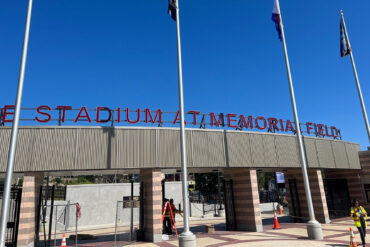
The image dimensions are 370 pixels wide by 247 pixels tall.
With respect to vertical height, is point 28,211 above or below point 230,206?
above

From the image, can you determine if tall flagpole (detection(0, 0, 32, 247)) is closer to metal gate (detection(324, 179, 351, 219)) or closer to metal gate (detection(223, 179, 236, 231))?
metal gate (detection(223, 179, 236, 231))

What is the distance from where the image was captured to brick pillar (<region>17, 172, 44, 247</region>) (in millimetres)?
14213

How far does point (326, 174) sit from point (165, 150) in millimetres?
21209

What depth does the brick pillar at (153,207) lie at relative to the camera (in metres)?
16.3

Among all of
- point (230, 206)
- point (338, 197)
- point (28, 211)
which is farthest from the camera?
point (338, 197)

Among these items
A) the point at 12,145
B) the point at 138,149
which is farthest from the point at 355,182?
the point at 12,145

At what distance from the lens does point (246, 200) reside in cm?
1972

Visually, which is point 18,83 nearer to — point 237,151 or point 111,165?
point 111,165

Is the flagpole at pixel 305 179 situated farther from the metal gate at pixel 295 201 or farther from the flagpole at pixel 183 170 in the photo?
the metal gate at pixel 295 201

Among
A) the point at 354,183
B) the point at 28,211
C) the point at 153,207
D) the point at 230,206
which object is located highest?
the point at 354,183

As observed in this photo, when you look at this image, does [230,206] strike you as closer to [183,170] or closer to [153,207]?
[153,207]

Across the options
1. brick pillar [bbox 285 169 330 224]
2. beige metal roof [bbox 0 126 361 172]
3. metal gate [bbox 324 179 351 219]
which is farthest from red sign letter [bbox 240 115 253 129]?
metal gate [bbox 324 179 351 219]

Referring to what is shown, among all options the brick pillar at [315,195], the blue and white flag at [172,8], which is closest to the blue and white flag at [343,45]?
the brick pillar at [315,195]

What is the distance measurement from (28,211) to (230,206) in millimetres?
13636
